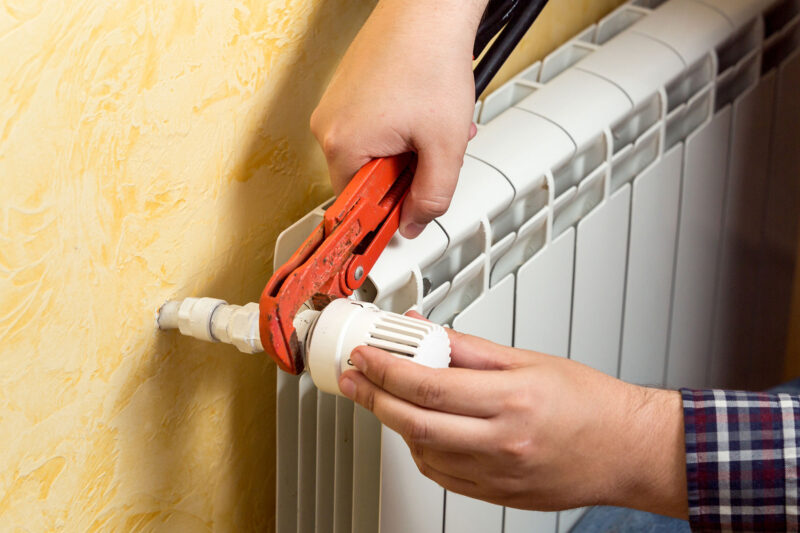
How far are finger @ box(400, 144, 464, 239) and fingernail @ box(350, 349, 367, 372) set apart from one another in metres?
0.11

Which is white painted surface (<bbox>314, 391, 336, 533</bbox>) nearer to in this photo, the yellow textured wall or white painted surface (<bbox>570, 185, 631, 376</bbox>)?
the yellow textured wall

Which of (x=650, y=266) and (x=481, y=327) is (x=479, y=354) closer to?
(x=481, y=327)

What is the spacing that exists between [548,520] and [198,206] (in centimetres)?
46

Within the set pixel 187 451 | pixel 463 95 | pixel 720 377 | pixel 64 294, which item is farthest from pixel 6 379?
pixel 720 377

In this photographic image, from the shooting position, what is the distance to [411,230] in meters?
0.54

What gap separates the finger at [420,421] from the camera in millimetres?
441

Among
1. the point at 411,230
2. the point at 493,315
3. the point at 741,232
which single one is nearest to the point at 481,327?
the point at 493,315

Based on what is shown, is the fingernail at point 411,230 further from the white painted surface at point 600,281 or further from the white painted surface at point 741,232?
the white painted surface at point 741,232

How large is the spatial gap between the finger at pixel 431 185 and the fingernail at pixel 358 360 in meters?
0.11

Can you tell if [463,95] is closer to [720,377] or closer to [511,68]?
[511,68]

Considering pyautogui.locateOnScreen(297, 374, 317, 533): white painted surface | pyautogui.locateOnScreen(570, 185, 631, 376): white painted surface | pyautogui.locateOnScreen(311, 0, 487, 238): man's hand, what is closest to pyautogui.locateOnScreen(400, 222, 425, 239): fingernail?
pyautogui.locateOnScreen(311, 0, 487, 238): man's hand

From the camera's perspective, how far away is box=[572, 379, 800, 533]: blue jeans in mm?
902

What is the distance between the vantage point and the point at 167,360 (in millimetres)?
542

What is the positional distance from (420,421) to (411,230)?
0.46ft
